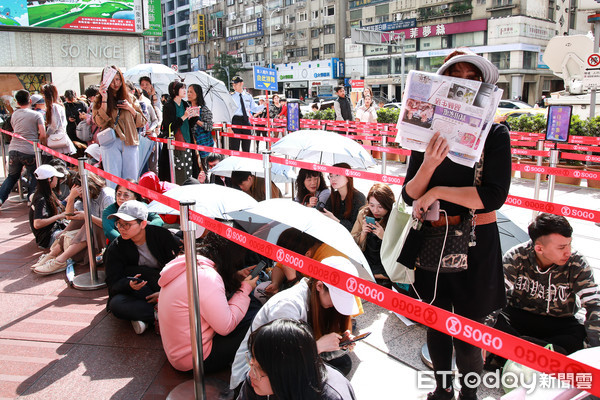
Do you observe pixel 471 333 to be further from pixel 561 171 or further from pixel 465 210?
pixel 561 171

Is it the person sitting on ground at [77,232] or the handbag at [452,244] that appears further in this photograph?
the person sitting on ground at [77,232]

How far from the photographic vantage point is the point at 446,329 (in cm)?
162

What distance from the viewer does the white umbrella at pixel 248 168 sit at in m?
5.57

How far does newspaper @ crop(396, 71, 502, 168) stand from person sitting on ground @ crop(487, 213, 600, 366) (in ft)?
4.29

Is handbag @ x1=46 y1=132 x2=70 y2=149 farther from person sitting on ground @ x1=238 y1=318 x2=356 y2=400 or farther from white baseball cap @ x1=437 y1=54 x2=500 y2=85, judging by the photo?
white baseball cap @ x1=437 y1=54 x2=500 y2=85

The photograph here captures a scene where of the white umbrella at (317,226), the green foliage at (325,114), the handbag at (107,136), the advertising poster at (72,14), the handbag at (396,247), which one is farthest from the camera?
the advertising poster at (72,14)

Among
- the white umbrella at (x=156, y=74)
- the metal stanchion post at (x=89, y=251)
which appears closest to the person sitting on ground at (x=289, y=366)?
the metal stanchion post at (x=89, y=251)

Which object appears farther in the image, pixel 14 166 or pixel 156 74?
pixel 156 74

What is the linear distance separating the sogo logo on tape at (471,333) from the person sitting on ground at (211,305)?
167 cm

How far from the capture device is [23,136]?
7.36 metres

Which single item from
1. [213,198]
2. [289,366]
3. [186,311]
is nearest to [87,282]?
[213,198]

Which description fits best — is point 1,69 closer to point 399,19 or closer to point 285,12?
point 399,19

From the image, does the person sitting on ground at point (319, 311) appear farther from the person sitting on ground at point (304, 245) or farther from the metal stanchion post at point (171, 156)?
the metal stanchion post at point (171, 156)

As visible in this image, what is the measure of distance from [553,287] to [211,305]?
2.19 metres
